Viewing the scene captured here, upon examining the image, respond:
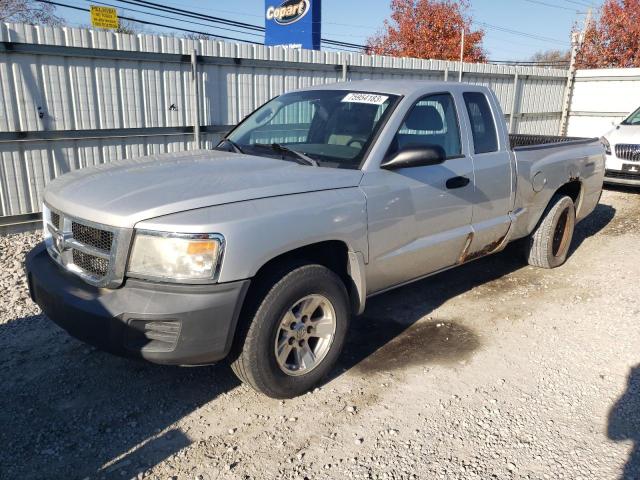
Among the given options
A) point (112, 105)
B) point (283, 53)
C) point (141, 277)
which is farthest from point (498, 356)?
point (283, 53)

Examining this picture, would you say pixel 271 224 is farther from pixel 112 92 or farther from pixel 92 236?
pixel 112 92

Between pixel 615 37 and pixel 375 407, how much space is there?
29193mm

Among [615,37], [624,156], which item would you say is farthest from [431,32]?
[624,156]

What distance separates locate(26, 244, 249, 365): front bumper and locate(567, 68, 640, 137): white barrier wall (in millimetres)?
14831

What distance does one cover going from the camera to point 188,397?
10.9ft

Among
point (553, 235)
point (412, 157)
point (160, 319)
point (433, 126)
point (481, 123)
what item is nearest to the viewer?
point (160, 319)

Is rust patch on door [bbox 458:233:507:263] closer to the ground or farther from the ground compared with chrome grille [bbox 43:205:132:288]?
closer to the ground

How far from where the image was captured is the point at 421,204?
377cm

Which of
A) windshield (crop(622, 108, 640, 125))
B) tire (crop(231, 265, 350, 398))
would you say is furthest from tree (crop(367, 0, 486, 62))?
tire (crop(231, 265, 350, 398))

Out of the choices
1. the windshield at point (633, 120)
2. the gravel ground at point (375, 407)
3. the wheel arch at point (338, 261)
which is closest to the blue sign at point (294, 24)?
the windshield at point (633, 120)

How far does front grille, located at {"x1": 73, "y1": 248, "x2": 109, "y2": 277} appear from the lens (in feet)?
9.28

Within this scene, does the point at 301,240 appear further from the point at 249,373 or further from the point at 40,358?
the point at 40,358

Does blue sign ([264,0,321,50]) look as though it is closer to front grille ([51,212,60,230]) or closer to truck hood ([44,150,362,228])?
truck hood ([44,150,362,228])

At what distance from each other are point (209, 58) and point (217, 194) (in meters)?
5.65
